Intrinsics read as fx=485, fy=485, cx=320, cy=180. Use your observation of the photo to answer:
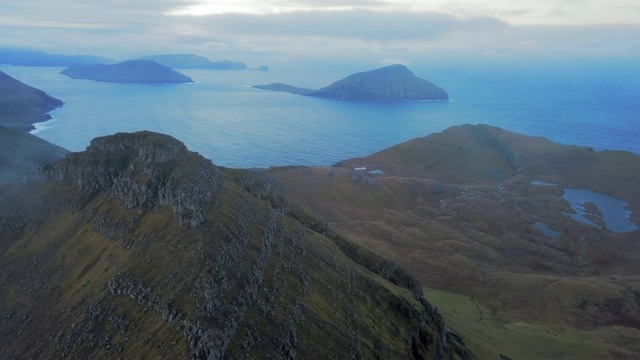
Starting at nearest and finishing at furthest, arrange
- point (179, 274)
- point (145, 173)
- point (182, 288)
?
point (182, 288) < point (179, 274) < point (145, 173)

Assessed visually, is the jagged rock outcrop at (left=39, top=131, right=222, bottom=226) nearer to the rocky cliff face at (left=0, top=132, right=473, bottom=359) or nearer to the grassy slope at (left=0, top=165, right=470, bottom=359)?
the rocky cliff face at (left=0, top=132, right=473, bottom=359)

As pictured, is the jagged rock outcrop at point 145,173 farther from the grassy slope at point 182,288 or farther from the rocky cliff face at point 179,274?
the grassy slope at point 182,288

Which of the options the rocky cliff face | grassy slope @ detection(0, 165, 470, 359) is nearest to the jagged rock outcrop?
the rocky cliff face

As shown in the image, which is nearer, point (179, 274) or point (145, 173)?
point (179, 274)

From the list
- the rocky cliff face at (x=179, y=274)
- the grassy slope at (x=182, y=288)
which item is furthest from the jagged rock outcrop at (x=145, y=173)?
the grassy slope at (x=182, y=288)

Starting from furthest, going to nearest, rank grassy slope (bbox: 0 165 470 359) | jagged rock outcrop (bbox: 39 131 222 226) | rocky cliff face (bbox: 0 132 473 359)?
jagged rock outcrop (bbox: 39 131 222 226)
rocky cliff face (bbox: 0 132 473 359)
grassy slope (bbox: 0 165 470 359)

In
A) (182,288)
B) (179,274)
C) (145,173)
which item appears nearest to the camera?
(182,288)

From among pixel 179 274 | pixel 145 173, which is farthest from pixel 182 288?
pixel 145 173

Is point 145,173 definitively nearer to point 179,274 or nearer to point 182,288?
point 179,274

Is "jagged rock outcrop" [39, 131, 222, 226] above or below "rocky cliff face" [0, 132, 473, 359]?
above

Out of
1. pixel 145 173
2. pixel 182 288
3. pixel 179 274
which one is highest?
pixel 145 173
